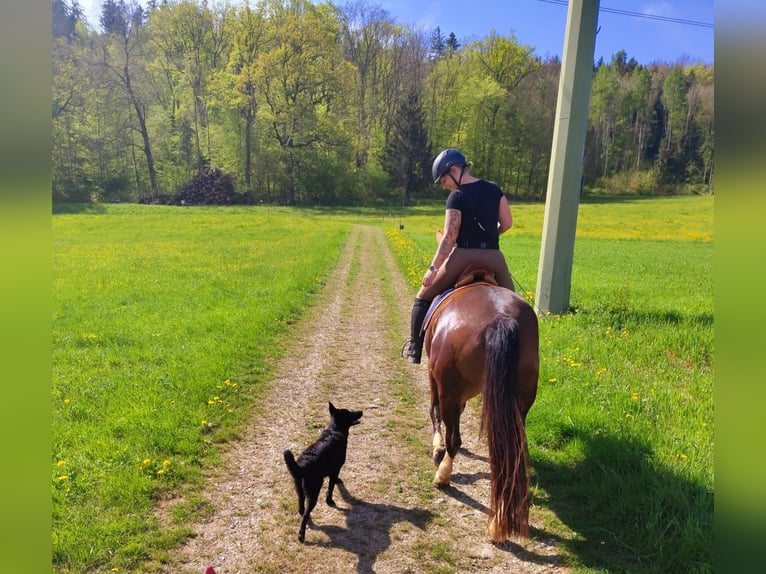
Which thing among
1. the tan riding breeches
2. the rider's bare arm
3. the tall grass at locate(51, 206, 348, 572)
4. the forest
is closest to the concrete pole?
the tan riding breeches

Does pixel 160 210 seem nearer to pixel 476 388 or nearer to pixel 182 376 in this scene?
pixel 182 376

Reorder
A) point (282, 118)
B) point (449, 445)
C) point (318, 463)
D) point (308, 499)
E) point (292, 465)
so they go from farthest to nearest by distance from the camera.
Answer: point (282, 118) < point (449, 445) < point (318, 463) < point (308, 499) < point (292, 465)

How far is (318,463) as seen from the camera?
12.0 ft

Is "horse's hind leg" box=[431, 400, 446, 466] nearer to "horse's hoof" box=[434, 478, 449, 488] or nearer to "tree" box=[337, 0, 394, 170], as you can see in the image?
"horse's hoof" box=[434, 478, 449, 488]

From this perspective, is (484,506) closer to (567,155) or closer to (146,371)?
(146,371)

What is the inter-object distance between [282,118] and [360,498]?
3877 cm

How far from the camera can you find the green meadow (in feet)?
11.5

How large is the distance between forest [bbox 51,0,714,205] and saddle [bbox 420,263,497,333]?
64.7 feet

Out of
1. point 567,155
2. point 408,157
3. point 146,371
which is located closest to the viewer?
point 146,371

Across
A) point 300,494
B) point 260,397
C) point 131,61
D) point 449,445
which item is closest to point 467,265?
point 449,445

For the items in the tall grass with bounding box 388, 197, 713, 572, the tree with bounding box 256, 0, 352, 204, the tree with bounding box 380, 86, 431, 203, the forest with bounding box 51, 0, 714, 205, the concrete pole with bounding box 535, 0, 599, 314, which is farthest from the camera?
the tree with bounding box 380, 86, 431, 203

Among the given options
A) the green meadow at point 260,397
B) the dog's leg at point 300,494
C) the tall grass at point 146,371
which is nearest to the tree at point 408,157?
the tall grass at point 146,371

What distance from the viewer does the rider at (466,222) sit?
4.66 meters

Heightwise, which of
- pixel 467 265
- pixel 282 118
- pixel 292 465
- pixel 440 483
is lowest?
pixel 440 483
